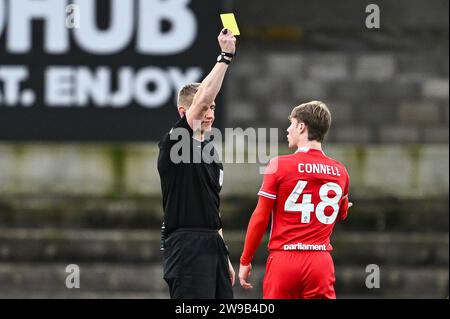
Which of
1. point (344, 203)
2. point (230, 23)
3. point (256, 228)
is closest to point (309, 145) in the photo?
point (344, 203)

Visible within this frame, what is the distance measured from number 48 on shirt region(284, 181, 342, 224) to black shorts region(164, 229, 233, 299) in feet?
1.56

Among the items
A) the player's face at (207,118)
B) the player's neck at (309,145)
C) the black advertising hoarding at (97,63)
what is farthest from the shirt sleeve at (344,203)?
the black advertising hoarding at (97,63)

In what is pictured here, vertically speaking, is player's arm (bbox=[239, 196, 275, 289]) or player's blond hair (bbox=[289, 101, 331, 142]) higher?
player's blond hair (bbox=[289, 101, 331, 142])

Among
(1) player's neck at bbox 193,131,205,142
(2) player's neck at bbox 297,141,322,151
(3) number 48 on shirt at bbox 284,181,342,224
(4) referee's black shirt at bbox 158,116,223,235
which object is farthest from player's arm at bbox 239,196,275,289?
(1) player's neck at bbox 193,131,205,142

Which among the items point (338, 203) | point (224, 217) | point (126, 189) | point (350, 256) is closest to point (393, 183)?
point (350, 256)

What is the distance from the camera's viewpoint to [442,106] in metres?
11.9

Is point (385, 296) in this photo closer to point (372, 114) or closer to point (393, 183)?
point (393, 183)

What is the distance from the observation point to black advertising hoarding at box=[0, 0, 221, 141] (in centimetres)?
1077

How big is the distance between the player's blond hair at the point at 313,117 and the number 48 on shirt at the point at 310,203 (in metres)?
0.28

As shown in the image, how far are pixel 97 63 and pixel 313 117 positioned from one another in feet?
16.3

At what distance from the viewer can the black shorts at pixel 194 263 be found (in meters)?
6.23

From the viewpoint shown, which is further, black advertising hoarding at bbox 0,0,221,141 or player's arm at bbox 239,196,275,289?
black advertising hoarding at bbox 0,0,221,141

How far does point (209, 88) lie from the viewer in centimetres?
602

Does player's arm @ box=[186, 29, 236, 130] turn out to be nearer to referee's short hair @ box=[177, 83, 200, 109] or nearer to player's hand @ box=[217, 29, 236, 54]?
player's hand @ box=[217, 29, 236, 54]
